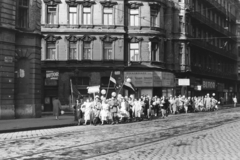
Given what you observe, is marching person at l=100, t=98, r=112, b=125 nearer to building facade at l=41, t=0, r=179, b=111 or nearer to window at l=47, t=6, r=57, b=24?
building facade at l=41, t=0, r=179, b=111

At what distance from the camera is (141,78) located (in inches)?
1640

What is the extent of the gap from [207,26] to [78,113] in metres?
36.9

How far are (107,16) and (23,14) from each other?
14.5m

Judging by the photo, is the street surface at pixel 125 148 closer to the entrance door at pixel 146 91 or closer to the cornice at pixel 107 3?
the entrance door at pixel 146 91

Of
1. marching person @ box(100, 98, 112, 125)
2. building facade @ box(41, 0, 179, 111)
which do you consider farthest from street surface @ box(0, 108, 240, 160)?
building facade @ box(41, 0, 179, 111)

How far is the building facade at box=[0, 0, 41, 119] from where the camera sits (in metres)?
25.8

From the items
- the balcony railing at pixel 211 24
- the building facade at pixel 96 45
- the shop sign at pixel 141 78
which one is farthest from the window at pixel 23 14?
the balcony railing at pixel 211 24

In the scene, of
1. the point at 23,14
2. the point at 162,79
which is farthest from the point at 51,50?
the point at 23,14

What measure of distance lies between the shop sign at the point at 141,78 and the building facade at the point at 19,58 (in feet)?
47.1

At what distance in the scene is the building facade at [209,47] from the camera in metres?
48.2

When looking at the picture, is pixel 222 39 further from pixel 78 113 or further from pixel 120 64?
pixel 78 113

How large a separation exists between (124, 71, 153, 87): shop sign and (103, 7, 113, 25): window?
18.6ft

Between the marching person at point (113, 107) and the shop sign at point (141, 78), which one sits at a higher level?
the shop sign at point (141, 78)

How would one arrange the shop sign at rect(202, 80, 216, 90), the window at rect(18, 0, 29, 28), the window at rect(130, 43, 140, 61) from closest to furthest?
the window at rect(18, 0, 29, 28) → the window at rect(130, 43, 140, 61) → the shop sign at rect(202, 80, 216, 90)
